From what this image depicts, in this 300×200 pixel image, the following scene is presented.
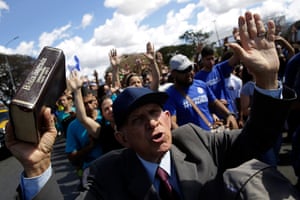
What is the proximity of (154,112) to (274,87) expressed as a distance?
590 millimetres

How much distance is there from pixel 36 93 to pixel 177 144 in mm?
861

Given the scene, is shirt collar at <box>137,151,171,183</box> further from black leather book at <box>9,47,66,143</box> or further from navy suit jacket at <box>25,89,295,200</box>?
black leather book at <box>9,47,66,143</box>

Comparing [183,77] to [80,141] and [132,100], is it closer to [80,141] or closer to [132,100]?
[80,141]

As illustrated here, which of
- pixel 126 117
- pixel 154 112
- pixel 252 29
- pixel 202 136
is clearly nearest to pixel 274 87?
pixel 252 29

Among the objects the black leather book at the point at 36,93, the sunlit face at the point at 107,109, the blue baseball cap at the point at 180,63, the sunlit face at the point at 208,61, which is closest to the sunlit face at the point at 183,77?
the blue baseball cap at the point at 180,63

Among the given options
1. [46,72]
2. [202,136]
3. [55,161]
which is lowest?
[55,161]

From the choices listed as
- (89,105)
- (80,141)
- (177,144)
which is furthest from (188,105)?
(177,144)

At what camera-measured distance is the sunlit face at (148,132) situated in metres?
1.67

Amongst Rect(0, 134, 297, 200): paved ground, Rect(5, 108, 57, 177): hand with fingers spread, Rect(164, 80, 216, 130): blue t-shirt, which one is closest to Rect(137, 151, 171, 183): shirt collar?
Rect(5, 108, 57, 177): hand with fingers spread

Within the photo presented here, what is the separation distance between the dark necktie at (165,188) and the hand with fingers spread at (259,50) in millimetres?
623

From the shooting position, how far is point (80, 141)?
10.7 ft

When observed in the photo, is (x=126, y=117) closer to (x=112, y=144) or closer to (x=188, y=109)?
(x=112, y=144)

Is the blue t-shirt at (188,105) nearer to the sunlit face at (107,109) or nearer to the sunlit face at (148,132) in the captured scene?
the sunlit face at (107,109)

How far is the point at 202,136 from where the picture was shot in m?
1.81
